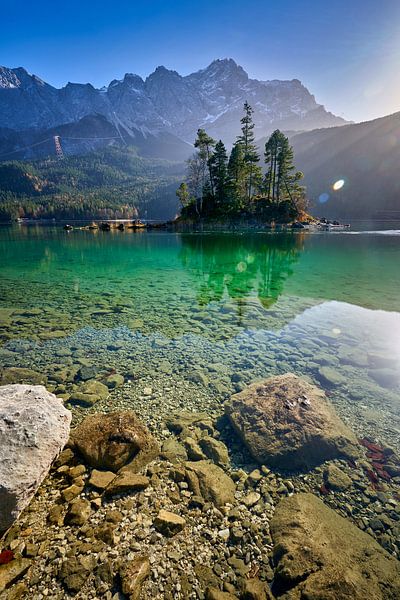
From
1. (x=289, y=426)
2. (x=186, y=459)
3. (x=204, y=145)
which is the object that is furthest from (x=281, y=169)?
(x=186, y=459)

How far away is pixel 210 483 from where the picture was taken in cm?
518

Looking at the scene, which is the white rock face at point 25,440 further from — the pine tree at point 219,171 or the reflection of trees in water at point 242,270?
the pine tree at point 219,171

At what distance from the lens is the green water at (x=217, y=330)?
8742 millimetres

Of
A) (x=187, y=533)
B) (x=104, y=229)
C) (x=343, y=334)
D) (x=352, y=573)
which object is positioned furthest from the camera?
(x=104, y=229)

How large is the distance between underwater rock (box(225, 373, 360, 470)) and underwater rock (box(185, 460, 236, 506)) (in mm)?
917

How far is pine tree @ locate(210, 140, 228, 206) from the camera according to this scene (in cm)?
7048

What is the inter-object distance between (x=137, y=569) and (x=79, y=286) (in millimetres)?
20505

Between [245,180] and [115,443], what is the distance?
77409 millimetres

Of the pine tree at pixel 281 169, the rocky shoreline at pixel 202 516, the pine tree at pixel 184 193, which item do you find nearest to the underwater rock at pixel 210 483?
the rocky shoreline at pixel 202 516

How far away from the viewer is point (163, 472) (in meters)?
5.52

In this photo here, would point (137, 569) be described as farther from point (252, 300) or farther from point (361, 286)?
point (361, 286)

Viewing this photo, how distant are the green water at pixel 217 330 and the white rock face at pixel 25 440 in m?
2.57

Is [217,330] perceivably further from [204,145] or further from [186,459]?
[204,145]

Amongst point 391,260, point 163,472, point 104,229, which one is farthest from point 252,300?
point 104,229
